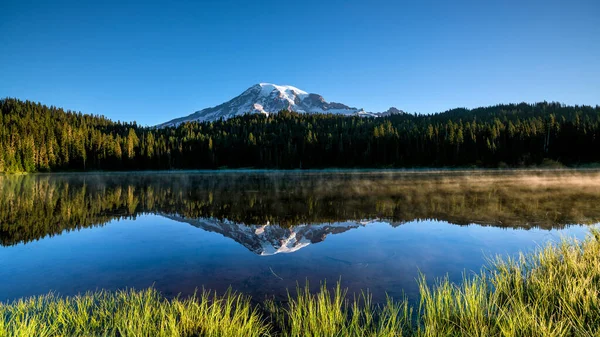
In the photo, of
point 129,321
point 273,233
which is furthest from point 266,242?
point 129,321

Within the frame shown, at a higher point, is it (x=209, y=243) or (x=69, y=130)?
(x=69, y=130)

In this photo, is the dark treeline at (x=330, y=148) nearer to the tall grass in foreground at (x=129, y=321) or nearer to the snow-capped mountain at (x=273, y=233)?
the snow-capped mountain at (x=273, y=233)

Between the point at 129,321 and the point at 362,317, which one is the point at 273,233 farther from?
the point at 129,321

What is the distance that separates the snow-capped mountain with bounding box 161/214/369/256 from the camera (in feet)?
45.0

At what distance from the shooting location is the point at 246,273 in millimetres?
10320

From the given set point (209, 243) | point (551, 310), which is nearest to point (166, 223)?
Result: point (209, 243)

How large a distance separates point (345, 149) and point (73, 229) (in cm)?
10721

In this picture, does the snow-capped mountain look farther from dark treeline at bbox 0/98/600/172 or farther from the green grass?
dark treeline at bbox 0/98/600/172

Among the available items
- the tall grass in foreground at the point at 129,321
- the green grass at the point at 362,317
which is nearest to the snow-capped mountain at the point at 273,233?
the green grass at the point at 362,317

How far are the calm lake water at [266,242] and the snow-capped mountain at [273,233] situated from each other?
0.07m

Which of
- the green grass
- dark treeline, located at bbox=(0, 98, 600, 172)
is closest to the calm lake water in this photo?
the green grass

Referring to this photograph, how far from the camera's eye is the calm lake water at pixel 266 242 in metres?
9.69

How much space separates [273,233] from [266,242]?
3.70 ft

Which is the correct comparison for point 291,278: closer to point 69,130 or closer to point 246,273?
point 246,273
